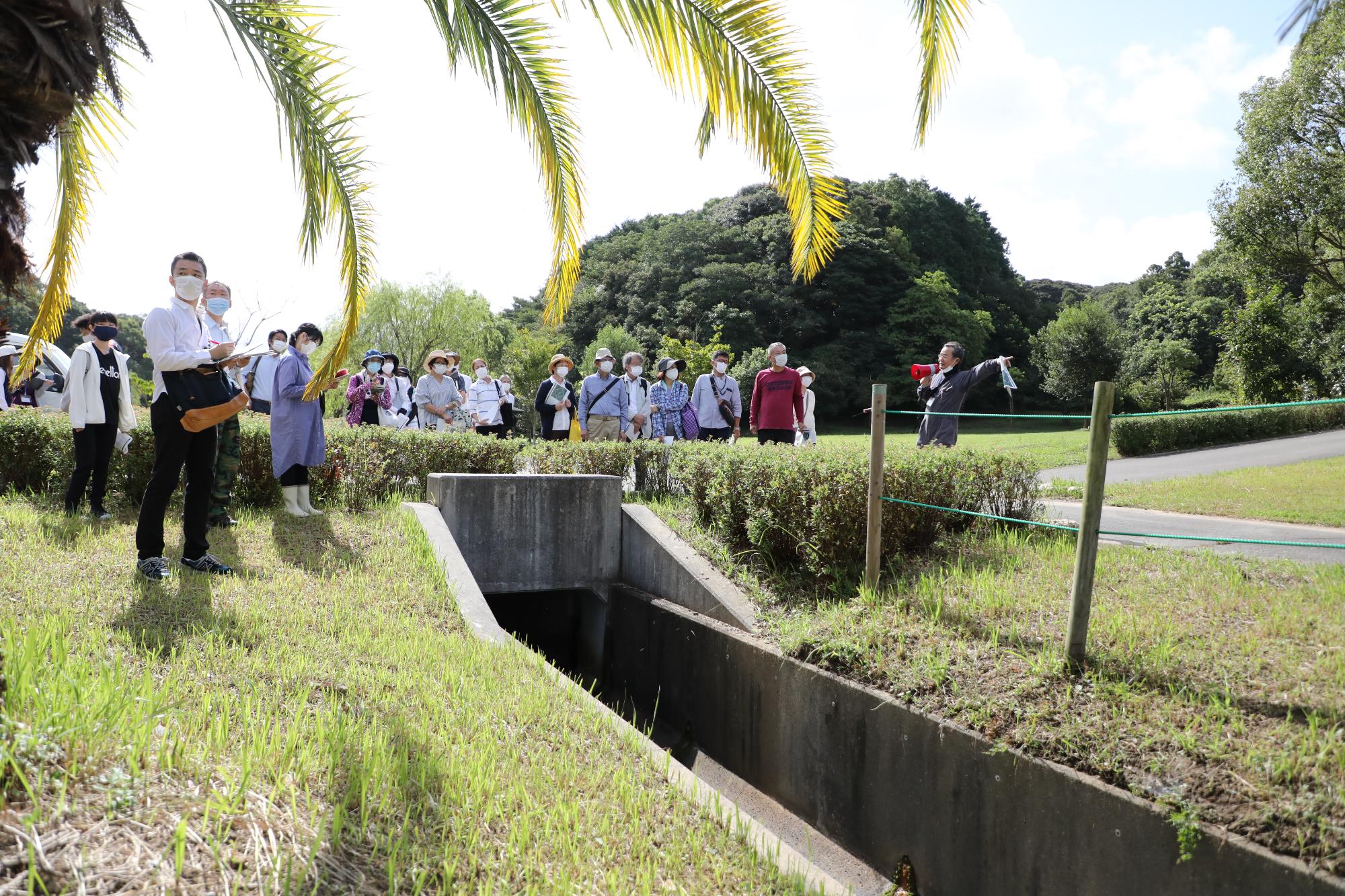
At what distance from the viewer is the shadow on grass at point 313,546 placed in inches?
257

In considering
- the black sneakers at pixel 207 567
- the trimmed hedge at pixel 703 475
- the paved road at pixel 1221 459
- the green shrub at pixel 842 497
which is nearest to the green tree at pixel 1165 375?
the paved road at pixel 1221 459

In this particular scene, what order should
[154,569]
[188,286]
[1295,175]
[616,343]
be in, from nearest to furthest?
[154,569], [188,286], [1295,175], [616,343]

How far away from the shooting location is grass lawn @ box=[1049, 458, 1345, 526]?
8430 millimetres

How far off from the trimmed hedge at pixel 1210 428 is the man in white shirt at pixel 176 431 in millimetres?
17326

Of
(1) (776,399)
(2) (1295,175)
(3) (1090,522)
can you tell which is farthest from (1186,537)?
(2) (1295,175)

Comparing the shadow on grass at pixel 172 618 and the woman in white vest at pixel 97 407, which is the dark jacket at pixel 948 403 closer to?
the shadow on grass at pixel 172 618

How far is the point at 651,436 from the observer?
14.6 metres

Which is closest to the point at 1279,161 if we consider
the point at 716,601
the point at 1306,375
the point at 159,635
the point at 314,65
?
the point at 1306,375

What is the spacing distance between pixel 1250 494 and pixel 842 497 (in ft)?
20.9

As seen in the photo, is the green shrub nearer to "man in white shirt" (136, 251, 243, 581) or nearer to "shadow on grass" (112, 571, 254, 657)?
"shadow on grass" (112, 571, 254, 657)

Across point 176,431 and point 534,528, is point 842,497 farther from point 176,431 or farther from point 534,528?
point 176,431

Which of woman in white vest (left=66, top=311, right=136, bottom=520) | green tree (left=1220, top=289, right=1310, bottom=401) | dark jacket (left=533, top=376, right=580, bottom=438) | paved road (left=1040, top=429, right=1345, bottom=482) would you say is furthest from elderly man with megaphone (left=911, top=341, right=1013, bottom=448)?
green tree (left=1220, top=289, right=1310, bottom=401)

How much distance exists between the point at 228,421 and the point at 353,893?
623cm

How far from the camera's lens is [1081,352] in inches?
1743
